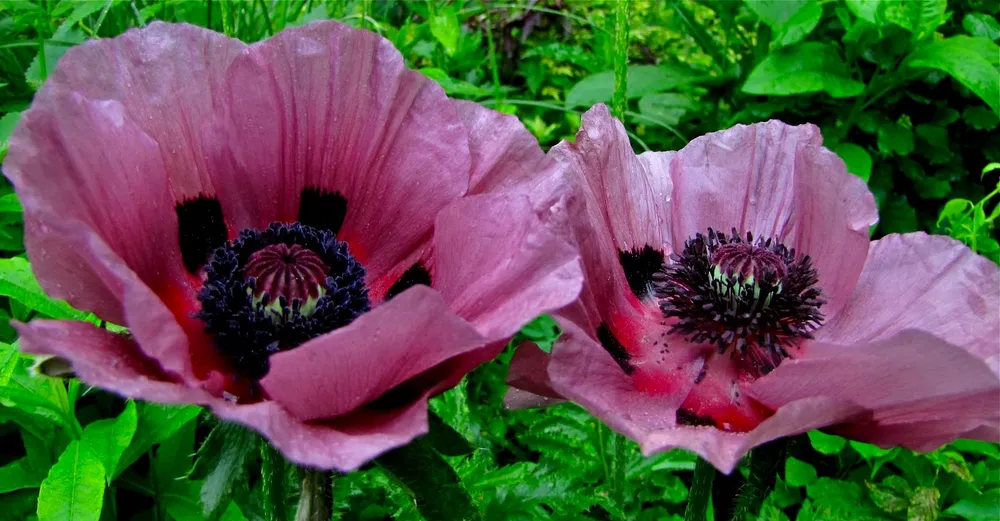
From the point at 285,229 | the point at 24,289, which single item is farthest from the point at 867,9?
the point at 24,289

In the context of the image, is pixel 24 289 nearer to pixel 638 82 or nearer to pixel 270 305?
pixel 270 305

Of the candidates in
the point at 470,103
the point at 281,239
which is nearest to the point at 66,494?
the point at 281,239

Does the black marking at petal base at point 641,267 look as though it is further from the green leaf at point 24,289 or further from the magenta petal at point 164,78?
the green leaf at point 24,289

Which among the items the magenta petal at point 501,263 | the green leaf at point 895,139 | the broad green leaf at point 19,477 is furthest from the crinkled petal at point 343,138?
the green leaf at point 895,139

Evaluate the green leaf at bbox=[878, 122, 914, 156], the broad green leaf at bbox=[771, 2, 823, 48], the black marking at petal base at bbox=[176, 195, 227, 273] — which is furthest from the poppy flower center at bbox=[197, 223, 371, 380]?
the green leaf at bbox=[878, 122, 914, 156]

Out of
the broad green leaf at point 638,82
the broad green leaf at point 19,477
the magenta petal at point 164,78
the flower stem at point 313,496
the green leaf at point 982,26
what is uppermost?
the magenta petal at point 164,78

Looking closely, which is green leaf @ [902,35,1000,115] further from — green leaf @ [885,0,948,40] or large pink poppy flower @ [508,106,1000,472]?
large pink poppy flower @ [508,106,1000,472]
